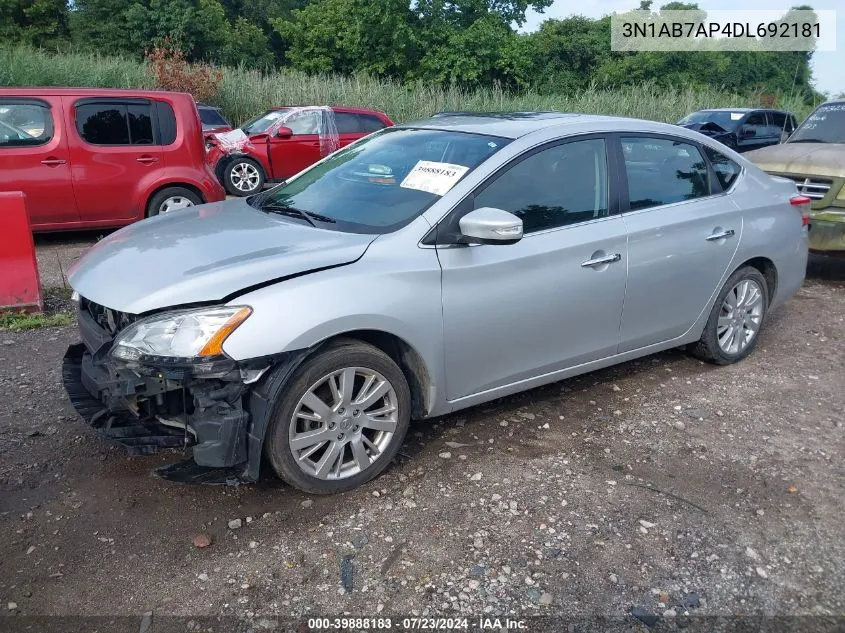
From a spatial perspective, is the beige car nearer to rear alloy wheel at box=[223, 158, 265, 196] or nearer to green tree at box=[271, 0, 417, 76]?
rear alloy wheel at box=[223, 158, 265, 196]

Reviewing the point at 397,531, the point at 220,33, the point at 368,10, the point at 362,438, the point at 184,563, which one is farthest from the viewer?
the point at 220,33

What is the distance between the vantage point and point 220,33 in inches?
1305

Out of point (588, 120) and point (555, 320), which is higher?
point (588, 120)

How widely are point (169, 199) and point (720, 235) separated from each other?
6.25 metres

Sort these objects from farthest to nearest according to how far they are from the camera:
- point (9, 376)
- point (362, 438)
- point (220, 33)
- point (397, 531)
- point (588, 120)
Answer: point (220, 33)
point (9, 376)
point (588, 120)
point (362, 438)
point (397, 531)

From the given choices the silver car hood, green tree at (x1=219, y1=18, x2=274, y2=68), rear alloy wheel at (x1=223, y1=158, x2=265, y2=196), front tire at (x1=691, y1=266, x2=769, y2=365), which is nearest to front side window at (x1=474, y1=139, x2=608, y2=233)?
the silver car hood

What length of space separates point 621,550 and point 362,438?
1.25 metres

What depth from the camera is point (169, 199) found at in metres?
8.56

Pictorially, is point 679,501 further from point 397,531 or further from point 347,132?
point 347,132

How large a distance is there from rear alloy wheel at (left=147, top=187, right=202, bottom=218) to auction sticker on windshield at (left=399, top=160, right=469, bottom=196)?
5324 millimetres

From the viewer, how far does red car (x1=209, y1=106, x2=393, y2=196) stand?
13.0 meters

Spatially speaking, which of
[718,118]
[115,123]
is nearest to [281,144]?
[115,123]

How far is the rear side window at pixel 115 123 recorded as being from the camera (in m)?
8.10

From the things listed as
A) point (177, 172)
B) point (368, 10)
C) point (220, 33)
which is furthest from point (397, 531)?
point (220, 33)
